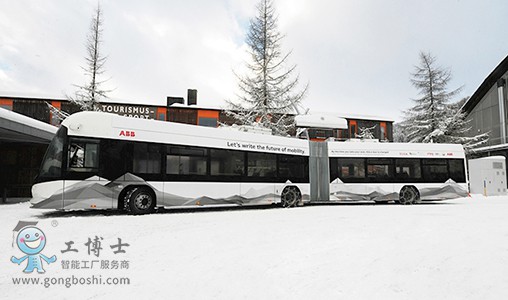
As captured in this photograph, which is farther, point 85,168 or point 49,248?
point 85,168

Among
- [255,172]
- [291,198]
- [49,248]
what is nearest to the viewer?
[49,248]

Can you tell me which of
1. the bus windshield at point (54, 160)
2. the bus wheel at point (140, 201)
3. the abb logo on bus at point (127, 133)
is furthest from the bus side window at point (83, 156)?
the bus wheel at point (140, 201)

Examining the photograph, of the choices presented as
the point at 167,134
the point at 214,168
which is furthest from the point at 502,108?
the point at 167,134

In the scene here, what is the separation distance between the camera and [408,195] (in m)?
15.8

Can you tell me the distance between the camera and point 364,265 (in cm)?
447

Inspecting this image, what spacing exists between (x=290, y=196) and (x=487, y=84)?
35080 millimetres

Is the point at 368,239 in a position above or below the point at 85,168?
below

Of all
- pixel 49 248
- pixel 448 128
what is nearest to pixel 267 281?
pixel 49 248

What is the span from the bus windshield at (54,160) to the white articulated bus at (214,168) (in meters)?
0.03

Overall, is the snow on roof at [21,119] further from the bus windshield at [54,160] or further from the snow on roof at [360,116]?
the snow on roof at [360,116]

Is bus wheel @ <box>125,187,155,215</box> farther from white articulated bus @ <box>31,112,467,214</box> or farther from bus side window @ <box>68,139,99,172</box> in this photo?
bus side window @ <box>68,139,99,172</box>

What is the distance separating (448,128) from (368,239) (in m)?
26.9

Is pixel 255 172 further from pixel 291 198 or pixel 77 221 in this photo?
pixel 77 221

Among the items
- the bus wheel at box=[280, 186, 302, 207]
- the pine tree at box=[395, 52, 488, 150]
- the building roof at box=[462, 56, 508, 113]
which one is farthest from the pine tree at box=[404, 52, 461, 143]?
the bus wheel at box=[280, 186, 302, 207]
